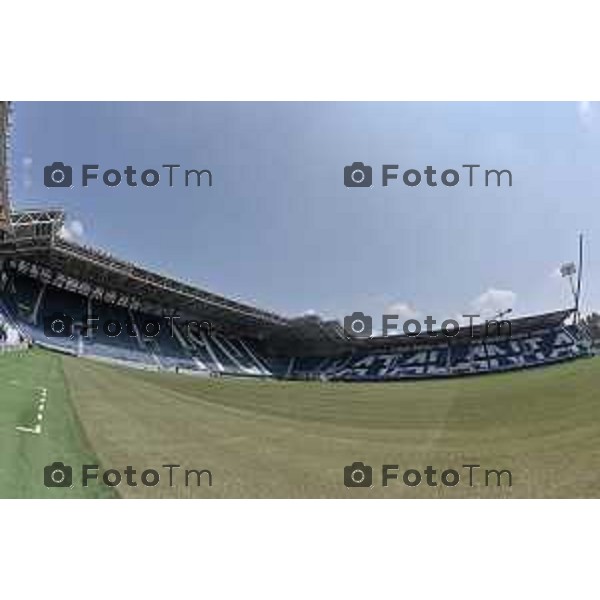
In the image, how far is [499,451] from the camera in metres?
6.25

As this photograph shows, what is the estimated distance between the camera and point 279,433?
6.41m

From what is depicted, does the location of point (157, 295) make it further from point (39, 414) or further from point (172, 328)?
point (39, 414)

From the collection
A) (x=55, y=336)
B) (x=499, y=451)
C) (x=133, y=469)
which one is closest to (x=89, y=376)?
(x=55, y=336)

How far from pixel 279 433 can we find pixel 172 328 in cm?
265

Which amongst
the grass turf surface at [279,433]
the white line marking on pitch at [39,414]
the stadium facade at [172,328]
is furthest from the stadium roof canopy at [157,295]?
the white line marking on pitch at [39,414]

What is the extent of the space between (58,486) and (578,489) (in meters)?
4.04

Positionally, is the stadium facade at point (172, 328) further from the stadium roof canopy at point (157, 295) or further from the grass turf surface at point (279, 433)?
the grass turf surface at point (279, 433)

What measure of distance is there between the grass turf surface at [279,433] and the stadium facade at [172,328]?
26 cm

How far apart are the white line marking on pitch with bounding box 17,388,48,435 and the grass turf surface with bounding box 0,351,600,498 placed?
2.6 inches

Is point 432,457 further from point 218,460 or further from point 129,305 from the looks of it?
point 129,305

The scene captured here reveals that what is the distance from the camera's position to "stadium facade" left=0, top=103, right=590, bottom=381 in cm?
701

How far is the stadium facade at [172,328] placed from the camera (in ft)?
23.0

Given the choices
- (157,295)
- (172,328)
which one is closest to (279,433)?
(157,295)

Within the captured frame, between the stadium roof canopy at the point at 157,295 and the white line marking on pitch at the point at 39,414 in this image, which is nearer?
the white line marking on pitch at the point at 39,414
